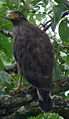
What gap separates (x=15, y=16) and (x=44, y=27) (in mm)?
898

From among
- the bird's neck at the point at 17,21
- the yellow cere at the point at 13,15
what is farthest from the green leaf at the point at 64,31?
the yellow cere at the point at 13,15

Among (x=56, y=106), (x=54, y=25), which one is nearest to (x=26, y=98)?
(x=56, y=106)

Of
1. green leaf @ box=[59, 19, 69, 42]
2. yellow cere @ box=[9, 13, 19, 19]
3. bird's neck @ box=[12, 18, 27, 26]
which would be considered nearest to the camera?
green leaf @ box=[59, 19, 69, 42]

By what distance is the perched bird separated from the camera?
6.03 meters

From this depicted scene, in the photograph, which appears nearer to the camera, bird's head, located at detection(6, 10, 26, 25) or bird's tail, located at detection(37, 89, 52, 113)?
bird's tail, located at detection(37, 89, 52, 113)

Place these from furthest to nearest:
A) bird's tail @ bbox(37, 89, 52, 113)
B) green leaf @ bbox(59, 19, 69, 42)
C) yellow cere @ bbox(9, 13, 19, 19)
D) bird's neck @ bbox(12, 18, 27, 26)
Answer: yellow cere @ bbox(9, 13, 19, 19) < bird's neck @ bbox(12, 18, 27, 26) < green leaf @ bbox(59, 19, 69, 42) < bird's tail @ bbox(37, 89, 52, 113)

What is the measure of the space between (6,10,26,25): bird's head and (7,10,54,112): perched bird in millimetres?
446

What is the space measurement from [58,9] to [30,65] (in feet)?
2.94

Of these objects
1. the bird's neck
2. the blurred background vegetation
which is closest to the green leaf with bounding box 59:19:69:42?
the blurred background vegetation

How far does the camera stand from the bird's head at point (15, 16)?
766 cm

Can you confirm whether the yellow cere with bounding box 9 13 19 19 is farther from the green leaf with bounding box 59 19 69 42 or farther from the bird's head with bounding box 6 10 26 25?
the green leaf with bounding box 59 19 69 42

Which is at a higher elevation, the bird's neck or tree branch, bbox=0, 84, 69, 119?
the bird's neck

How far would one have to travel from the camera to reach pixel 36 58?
6.31 metres

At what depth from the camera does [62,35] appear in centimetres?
645
